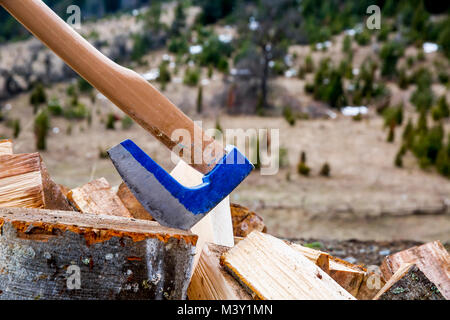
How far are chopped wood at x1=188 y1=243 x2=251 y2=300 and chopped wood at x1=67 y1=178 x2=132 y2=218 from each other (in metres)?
0.72

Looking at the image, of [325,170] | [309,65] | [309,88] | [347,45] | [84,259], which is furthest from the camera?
[347,45]

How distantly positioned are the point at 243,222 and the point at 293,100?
8.64 metres

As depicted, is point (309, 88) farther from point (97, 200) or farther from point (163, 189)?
point (163, 189)

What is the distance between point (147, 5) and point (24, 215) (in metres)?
19.7

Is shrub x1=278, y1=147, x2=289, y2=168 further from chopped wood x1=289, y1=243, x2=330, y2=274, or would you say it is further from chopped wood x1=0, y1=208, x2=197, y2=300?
chopped wood x1=0, y1=208, x2=197, y2=300

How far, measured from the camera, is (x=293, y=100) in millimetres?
10922

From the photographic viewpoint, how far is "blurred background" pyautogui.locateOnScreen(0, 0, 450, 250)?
19.3 feet

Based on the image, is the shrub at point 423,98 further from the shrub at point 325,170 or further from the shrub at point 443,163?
the shrub at point 325,170

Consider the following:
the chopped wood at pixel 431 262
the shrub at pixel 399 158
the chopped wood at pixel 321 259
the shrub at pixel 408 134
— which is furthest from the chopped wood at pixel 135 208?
the shrub at pixel 408 134

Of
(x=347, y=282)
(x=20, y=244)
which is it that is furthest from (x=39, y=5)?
(x=347, y=282)

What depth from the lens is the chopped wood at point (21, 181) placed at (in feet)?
6.29

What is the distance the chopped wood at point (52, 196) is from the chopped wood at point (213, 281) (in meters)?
0.81

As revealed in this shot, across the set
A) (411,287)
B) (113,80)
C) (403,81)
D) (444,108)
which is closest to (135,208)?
(113,80)

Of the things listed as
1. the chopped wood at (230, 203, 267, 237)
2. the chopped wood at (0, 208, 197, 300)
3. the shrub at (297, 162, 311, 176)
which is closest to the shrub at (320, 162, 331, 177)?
the shrub at (297, 162, 311, 176)
